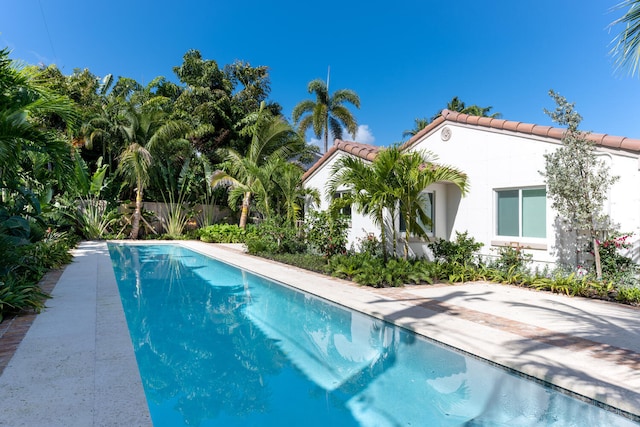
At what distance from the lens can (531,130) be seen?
10.5 metres

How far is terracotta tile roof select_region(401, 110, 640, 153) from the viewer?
8.81 m

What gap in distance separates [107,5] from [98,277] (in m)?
11.4

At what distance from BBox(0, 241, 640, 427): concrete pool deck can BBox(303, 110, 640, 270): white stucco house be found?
204 cm

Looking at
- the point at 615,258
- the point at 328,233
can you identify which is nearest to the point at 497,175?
the point at 615,258

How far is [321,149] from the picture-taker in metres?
33.2

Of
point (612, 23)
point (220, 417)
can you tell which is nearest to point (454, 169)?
point (612, 23)

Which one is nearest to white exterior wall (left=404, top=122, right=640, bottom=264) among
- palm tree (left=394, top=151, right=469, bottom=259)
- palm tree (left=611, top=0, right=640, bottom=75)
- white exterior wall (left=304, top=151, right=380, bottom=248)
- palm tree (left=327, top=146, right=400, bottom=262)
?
palm tree (left=394, top=151, right=469, bottom=259)

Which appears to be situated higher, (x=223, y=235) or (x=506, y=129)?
(x=506, y=129)

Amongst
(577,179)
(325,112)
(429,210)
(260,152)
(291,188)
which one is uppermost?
(325,112)

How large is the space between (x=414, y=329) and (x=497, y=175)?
703 cm

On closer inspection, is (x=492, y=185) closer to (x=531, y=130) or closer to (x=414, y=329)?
(x=531, y=130)

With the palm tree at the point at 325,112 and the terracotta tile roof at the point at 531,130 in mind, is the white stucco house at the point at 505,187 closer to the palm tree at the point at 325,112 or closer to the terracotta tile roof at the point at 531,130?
the terracotta tile roof at the point at 531,130

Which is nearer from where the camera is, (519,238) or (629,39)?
(629,39)

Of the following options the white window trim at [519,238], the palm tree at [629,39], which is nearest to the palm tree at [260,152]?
the white window trim at [519,238]
